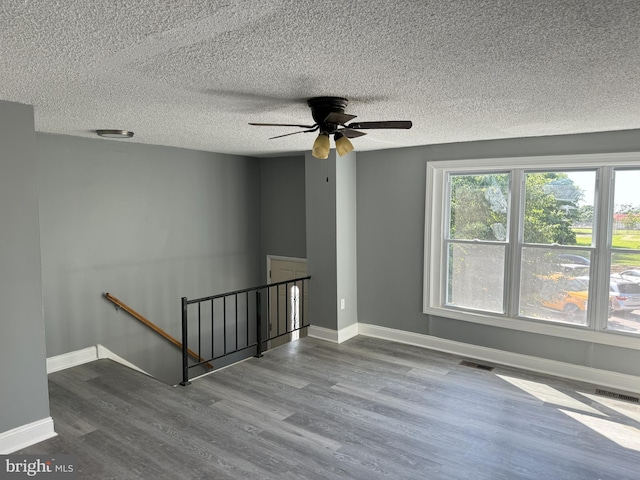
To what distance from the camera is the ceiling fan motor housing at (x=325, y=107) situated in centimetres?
271

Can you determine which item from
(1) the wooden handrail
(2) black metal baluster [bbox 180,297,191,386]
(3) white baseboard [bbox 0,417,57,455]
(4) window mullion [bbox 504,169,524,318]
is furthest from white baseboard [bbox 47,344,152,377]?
(4) window mullion [bbox 504,169,524,318]

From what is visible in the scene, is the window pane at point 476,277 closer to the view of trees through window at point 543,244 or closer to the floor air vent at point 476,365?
the view of trees through window at point 543,244

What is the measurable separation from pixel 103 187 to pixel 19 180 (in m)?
1.80

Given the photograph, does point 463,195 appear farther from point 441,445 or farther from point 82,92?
point 82,92

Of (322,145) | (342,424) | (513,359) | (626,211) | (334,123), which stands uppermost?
(334,123)

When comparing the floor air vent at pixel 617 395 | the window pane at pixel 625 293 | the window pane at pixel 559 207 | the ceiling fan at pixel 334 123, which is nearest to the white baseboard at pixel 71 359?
the ceiling fan at pixel 334 123

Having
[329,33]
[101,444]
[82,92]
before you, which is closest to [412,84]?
[329,33]

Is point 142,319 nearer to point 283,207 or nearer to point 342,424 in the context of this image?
point 283,207

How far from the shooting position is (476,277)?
4754 mm

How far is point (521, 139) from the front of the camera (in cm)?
430

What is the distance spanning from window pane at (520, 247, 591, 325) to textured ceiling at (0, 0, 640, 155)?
138 centimetres

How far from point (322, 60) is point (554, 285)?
3.45 m

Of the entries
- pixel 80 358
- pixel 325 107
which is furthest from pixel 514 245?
pixel 80 358

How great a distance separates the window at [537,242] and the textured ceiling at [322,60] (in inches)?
32.5
